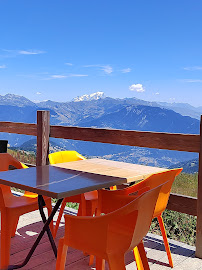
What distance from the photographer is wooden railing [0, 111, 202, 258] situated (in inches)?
131

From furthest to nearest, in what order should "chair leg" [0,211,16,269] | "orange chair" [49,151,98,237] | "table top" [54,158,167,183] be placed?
"orange chair" [49,151,98,237], "table top" [54,158,167,183], "chair leg" [0,211,16,269]

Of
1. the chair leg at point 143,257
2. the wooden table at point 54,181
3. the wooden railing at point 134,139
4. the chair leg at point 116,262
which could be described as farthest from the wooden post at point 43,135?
the chair leg at point 116,262

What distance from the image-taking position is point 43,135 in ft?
15.3

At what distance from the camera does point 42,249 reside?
330 cm

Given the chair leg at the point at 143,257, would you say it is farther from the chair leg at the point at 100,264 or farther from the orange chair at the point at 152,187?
the orange chair at the point at 152,187

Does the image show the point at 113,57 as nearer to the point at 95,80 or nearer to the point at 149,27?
the point at 95,80

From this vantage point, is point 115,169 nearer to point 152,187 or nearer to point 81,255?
point 152,187

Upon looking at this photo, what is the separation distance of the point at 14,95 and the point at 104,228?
48.7m

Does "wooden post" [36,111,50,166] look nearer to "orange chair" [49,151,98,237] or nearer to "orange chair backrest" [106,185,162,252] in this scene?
"orange chair" [49,151,98,237]

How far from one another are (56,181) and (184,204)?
4.73 feet

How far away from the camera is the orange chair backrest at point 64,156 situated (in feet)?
12.2

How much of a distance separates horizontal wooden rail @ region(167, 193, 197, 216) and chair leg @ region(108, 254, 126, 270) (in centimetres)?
155

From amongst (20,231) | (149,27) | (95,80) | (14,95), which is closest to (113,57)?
(95,80)

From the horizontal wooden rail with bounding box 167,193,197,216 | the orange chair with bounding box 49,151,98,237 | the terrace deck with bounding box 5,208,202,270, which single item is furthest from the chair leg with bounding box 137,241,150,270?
the horizontal wooden rail with bounding box 167,193,197,216
